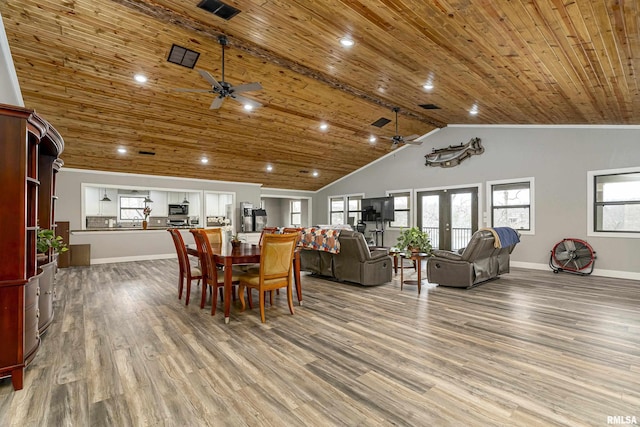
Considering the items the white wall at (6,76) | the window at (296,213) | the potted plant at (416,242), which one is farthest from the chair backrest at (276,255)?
the window at (296,213)

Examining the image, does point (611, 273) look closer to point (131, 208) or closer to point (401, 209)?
point (401, 209)

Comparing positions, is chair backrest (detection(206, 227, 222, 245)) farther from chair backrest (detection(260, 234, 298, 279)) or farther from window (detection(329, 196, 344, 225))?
window (detection(329, 196, 344, 225))

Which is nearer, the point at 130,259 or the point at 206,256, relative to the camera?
the point at 206,256

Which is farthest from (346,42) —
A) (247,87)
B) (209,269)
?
(209,269)

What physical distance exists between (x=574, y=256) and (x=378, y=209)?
509 centimetres

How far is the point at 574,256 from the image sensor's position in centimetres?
629

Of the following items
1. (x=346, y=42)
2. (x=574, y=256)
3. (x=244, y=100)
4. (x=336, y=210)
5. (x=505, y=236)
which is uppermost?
(x=346, y=42)

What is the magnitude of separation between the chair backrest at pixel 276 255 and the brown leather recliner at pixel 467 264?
271 cm

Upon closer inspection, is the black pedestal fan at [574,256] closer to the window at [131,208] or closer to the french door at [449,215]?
the french door at [449,215]

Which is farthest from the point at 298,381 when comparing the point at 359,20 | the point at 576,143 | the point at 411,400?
the point at 576,143

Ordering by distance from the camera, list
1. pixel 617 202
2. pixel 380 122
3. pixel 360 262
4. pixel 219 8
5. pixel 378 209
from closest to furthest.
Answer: pixel 219 8, pixel 360 262, pixel 617 202, pixel 380 122, pixel 378 209

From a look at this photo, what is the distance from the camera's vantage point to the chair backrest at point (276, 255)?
11.3 feet

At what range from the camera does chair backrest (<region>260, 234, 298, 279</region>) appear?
343cm

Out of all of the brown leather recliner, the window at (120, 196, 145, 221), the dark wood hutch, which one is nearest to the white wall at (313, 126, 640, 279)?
the brown leather recliner
